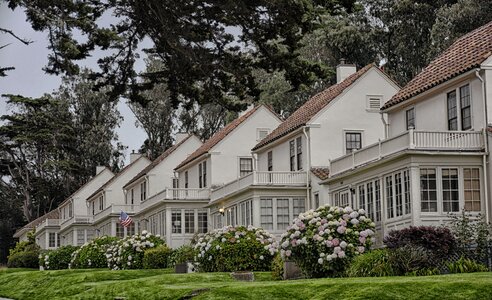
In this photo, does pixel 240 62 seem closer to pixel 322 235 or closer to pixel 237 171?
pixel 322 235

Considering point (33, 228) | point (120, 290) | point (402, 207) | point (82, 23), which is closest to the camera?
point (82, 23)

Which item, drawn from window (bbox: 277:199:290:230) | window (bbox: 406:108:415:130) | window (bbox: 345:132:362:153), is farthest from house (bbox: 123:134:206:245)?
window (bbox: 406:108:415:130)

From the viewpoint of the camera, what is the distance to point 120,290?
97.3 ft

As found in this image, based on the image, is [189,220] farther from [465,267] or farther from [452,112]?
[465,267]

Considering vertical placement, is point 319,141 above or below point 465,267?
above

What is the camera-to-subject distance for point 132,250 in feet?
158

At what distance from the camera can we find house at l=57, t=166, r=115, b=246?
84.1m

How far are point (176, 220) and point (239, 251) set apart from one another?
20.7m

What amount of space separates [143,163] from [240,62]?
58939 mm

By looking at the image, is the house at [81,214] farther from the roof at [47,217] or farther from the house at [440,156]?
the house at [440,156]

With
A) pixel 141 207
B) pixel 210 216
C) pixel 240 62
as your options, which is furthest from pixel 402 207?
pixel 141 207

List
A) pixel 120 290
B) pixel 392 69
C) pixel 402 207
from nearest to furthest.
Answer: pixel 120 290
pixel 402 207
pixel 392 69

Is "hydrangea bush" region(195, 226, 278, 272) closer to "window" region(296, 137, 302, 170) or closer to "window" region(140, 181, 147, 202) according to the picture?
"window" region(296, 137, 302, 170)

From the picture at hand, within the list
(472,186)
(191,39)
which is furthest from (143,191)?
(191,39)
